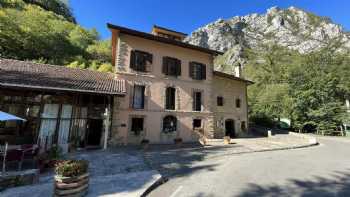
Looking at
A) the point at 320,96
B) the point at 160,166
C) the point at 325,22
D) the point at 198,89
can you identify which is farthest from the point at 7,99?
the point at 325,22

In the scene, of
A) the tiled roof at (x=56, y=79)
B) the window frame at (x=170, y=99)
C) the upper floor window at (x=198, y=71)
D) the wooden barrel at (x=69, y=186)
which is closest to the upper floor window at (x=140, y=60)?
the tiled roof at (x=56, y=79)

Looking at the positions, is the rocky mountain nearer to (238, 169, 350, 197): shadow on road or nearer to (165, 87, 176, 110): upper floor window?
(165, 87, 176, 110): upper floor window

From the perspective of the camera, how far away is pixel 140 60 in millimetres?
15594

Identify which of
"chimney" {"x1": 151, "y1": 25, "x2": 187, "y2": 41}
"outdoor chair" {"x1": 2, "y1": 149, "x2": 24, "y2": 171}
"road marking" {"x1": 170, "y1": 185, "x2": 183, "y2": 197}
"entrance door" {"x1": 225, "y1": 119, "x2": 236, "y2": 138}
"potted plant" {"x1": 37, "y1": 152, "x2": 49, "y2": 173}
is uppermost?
"chimney" {"x1": 151, "y1": 25, "x2": 187, "y2": 41}

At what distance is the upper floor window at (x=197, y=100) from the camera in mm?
17297

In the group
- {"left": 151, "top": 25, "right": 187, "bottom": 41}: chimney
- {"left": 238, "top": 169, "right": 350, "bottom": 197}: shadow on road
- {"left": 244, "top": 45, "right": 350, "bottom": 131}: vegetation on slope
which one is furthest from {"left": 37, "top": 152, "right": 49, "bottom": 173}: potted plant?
{"left": 244, "top": 45, "right": 350, "bottom": 131}: vegetation on slope

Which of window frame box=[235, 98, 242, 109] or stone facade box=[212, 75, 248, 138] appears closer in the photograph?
stone facade box=[212, 75, 248, 138]

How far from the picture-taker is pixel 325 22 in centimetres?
8856

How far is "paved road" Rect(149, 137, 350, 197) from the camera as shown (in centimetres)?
539

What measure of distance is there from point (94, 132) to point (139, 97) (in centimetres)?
427

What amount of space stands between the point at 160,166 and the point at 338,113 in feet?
96.8

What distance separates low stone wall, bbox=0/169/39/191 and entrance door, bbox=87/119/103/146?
7135 mm

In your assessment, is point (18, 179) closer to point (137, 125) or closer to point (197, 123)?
point (137, 125)

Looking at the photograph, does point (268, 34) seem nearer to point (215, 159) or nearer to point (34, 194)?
point (215, 159)
